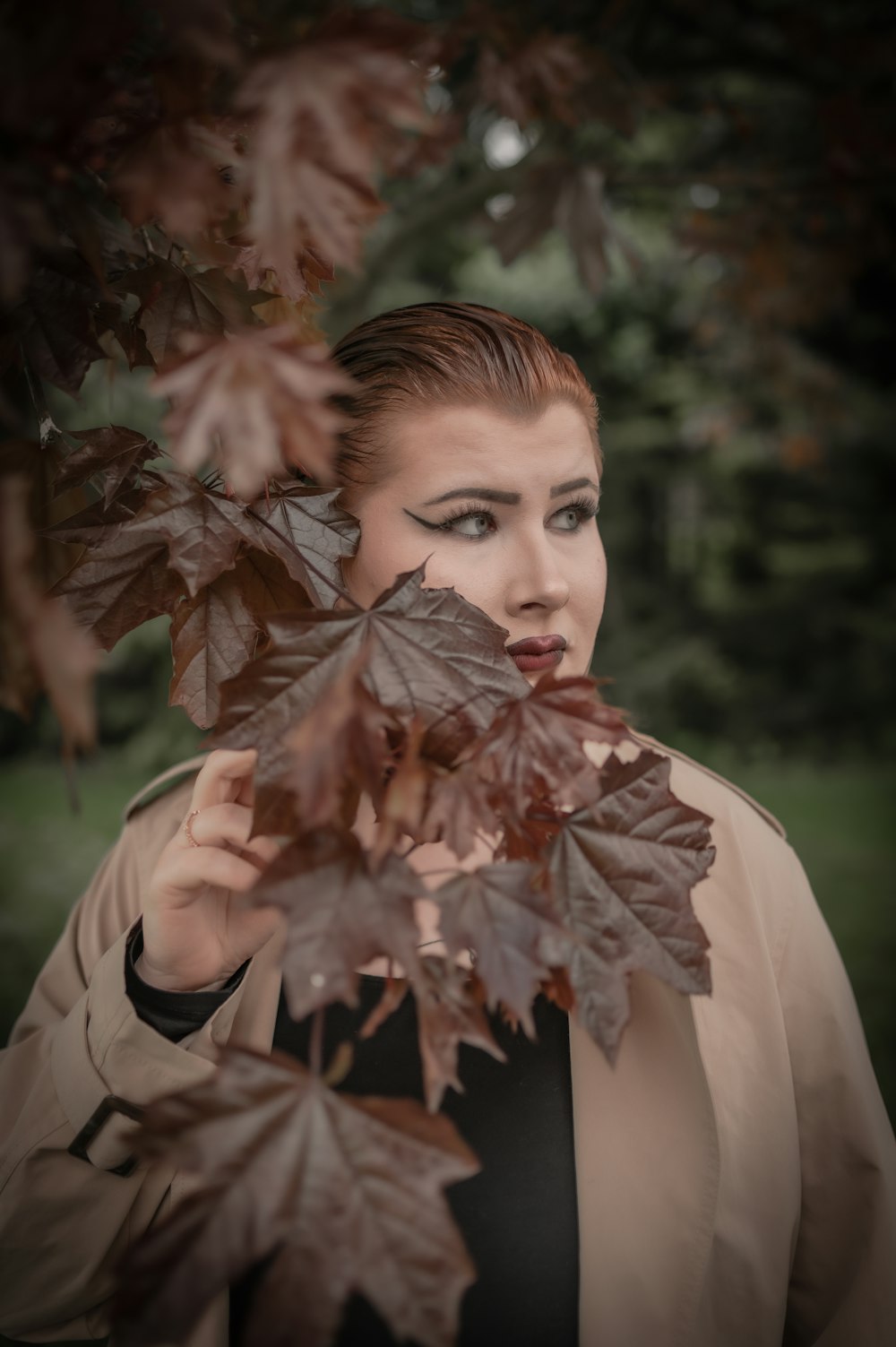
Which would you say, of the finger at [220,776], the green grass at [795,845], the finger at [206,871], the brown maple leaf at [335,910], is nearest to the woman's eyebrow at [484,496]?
the finger at [220,776]

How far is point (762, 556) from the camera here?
372 inches

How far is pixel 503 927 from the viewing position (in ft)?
2.45

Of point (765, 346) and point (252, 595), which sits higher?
point (765, 346)

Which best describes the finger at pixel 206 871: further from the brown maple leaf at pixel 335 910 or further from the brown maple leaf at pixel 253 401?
the brown maple leaf at pixel 253 401

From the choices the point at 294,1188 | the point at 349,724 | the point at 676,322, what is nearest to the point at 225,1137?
the point at 294,1188

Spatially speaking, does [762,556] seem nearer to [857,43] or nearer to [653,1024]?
[857,43]

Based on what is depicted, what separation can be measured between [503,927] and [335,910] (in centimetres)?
14

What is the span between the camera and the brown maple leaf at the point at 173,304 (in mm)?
892

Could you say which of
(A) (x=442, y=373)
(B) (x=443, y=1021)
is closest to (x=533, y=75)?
(A) (x=442, y=373)

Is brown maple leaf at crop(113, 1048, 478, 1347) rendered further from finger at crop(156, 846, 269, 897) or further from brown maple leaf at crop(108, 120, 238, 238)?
brown maple leaf at crop(108, 120, 238, 238)

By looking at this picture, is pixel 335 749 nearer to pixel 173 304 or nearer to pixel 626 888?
pixel 626 888

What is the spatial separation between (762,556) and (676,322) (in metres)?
2.64

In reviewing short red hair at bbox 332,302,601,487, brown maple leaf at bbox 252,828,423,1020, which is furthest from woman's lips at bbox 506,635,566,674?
brown maple leaf at bbox 252,828,423,1020

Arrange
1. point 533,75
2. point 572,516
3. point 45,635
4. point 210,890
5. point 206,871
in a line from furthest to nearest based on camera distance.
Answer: point 533,75 → point 572,516 → point 210,890 → point 206,871 → point 45,635
